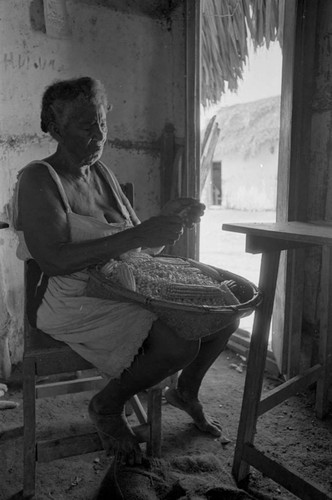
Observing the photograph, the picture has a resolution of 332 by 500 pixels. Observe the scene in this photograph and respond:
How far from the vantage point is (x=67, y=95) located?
1889 millimetres

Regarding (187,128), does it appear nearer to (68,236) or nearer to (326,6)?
(326,6)

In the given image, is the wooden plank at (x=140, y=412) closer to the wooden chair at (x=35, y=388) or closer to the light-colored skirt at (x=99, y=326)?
the wooden chair at (x=35, y=388)

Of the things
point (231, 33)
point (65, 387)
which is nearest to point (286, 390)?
point (65, 387)

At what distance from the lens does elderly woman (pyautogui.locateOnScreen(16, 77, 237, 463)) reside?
1788 mm

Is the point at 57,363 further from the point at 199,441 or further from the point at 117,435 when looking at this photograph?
the point at 199,441

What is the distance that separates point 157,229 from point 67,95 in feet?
2.30

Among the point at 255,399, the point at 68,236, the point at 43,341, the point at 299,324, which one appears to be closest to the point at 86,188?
the point at 68,236

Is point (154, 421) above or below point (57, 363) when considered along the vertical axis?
below

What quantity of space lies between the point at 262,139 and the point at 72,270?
11322 mm

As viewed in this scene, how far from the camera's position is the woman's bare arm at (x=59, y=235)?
178 cm

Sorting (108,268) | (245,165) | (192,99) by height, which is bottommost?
Result: (108,268)

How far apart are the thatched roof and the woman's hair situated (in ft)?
34.6

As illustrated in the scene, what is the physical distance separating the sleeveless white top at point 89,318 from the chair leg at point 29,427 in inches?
7.2

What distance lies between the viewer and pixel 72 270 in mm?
1821
